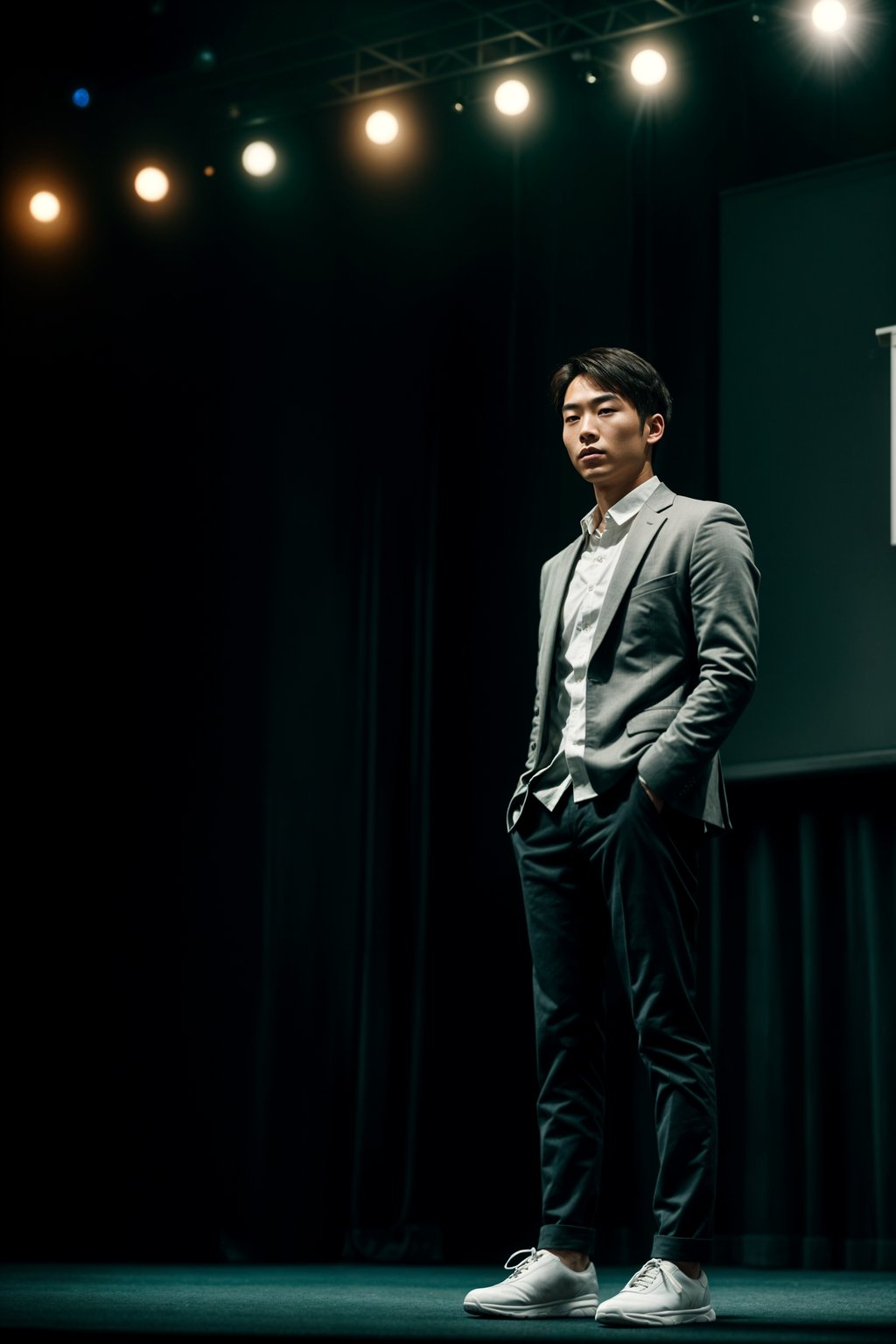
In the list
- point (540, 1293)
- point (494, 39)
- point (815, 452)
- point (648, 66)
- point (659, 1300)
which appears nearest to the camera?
point (659, 1300)

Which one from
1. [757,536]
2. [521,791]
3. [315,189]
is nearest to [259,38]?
[315,189]

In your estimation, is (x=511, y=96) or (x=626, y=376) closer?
(x=626, y=376)

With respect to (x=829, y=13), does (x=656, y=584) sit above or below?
below

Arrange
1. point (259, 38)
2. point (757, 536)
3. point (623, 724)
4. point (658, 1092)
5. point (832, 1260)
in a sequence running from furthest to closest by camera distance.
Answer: point (259, 38) → point (757, 536) → point (832, 1260) → point (623, 724) → point (658, 1092)

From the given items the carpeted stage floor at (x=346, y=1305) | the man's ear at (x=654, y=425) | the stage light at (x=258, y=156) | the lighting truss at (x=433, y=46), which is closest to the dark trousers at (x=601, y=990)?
the carpeted stage floor at (x=346, y=1305)

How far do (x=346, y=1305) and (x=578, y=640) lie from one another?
3.53 feet

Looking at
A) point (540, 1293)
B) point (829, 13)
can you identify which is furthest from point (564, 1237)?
point (829, 13)

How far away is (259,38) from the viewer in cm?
427

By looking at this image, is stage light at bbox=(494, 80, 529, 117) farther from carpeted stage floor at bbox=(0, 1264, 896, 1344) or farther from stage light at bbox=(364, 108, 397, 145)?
carpeted stage floor at bbox=(0, 1264, 896, 1344)

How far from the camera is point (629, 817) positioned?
2082mm

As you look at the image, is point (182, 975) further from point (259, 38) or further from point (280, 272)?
point (259, 38)

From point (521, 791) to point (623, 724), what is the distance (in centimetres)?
19

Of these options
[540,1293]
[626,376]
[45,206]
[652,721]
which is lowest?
[540,1293]

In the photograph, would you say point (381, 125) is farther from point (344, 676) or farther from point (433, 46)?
point (344, 676)
